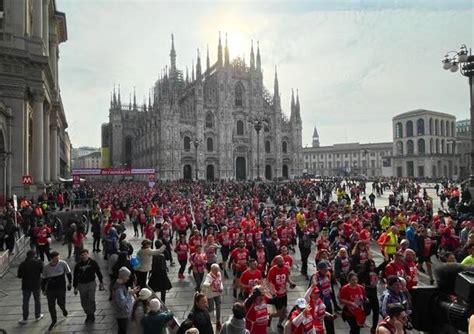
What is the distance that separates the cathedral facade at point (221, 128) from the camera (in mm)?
61219

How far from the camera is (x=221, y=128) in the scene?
65062 mm

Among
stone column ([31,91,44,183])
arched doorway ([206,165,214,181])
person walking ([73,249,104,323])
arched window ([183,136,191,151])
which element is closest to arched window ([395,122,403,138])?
arched doorway ([206,165,214,181])

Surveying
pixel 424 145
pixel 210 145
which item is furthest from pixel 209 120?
pixel 424 145

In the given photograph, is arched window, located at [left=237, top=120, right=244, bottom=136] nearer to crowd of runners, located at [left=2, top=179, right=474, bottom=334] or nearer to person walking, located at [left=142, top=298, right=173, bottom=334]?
crowd of runners, located at [left=2, top=179, right=474, bottom=334]

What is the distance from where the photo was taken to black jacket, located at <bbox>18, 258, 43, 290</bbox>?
7.34 m

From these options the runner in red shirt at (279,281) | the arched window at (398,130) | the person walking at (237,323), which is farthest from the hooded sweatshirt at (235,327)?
the arched window at (398,130)

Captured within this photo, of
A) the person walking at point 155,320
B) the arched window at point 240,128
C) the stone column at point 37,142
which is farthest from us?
the arched window at point 240,128

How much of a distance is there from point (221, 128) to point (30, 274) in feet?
191

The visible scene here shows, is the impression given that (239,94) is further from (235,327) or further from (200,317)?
(235,327)

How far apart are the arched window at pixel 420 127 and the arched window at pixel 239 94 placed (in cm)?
3629

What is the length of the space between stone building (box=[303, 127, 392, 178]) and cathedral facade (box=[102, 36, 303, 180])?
1324 inches

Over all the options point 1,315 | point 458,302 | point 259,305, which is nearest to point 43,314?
point 1,315

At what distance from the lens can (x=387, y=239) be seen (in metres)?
9.83

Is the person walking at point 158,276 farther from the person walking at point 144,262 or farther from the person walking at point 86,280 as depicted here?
the person walking at point 86,280
